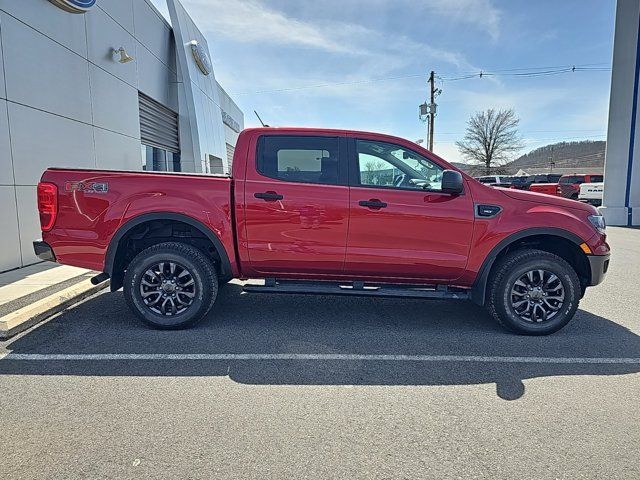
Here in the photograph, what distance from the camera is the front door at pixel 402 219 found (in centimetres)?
422

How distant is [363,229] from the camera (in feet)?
14.0

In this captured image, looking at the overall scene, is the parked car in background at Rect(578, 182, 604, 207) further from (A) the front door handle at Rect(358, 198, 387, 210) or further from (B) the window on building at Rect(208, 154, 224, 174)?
(A) the front door handle at Rect(358, 198, 387, 210)

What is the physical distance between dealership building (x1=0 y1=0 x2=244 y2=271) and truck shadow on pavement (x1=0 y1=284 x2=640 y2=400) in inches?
129

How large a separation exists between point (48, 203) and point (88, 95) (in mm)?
5832

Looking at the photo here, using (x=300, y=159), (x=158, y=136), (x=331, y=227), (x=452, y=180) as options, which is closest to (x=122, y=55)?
(x=158, y=136)

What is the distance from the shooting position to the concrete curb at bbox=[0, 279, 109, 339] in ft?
13.7

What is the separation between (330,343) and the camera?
408cm

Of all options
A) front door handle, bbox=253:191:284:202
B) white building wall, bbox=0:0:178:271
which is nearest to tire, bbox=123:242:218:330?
front door handle, bbox=253:191:284:202

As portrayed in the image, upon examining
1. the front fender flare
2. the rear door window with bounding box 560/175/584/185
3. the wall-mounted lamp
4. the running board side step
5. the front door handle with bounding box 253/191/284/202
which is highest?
the wall-mounted lamp

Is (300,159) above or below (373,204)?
above

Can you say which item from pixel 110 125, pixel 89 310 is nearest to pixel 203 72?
pixel 110 125

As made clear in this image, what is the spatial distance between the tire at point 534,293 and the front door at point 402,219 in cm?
48

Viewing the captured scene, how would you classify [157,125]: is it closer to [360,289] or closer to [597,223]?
[360,289]

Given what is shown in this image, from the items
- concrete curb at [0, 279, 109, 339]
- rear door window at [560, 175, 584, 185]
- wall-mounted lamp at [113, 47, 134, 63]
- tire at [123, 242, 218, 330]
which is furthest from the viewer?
rear door window at [560, 175, 584, 185]
